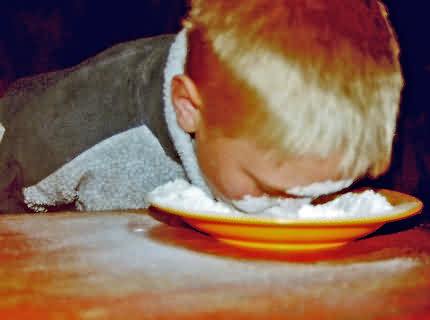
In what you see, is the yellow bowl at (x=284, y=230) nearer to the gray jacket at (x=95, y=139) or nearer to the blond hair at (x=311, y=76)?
the blond hair at (x=311, y=76)

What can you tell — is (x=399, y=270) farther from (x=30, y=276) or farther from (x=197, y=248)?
(x=30, y=276)

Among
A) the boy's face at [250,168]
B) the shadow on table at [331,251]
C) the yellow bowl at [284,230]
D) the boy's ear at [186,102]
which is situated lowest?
the shadow on table at [331,251]

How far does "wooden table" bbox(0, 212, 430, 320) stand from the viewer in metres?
0.52

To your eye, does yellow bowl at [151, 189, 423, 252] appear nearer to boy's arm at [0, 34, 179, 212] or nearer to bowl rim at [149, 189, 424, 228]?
bowl rim at [149, 189, 424, 228]

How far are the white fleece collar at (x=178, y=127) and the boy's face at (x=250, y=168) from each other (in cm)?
5

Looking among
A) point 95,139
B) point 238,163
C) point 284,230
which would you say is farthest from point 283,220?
point 95,139

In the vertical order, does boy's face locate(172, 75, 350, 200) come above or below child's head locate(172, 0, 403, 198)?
below

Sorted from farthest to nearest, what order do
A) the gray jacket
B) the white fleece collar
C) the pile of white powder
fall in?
the gray jacket, the white fleece collar, the pile of white powder

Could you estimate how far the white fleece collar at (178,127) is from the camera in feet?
2.97

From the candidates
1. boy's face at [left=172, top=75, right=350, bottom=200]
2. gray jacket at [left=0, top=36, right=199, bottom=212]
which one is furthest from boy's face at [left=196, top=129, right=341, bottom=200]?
gray jacket at [left=0, top=36, right=199, bottom=212]

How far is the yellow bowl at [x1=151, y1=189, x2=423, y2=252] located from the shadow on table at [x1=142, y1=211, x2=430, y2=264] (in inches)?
0.5

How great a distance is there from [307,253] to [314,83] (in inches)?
8.1

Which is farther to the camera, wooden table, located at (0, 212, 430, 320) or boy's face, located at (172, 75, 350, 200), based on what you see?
boy's face, located at (172, 75, 350, 200)

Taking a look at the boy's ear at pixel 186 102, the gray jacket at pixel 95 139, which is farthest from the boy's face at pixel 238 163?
the gray jacket at pixel 95 139
